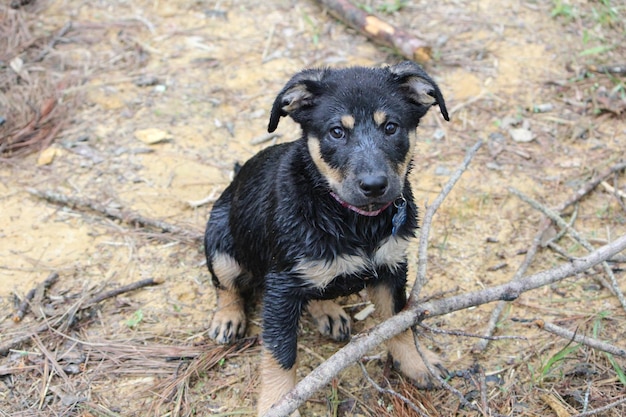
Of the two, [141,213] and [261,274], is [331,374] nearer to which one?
[261,274]

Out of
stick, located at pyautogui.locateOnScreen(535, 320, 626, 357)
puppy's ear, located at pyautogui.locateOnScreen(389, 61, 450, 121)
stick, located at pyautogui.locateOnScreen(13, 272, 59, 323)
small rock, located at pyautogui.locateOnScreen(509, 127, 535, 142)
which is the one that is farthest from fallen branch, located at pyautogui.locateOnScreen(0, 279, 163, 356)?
small rock, located at pyautogui.locateOnScreen(509, 127, 535, 142)

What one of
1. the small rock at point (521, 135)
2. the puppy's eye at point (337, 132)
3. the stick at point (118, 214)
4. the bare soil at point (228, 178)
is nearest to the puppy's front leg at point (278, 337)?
the bare soil at point (228, 178)

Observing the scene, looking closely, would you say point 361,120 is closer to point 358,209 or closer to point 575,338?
point 358,209

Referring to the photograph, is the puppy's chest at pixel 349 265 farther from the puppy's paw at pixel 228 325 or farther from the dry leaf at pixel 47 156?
the dry leaf at pixel 47 156

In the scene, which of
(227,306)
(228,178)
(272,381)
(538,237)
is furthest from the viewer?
(228,178)

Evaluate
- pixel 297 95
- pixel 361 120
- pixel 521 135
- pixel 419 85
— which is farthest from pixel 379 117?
pixel 521 135

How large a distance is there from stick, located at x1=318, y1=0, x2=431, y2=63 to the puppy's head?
3061 mm

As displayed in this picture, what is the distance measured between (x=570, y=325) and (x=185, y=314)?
8.70 feet

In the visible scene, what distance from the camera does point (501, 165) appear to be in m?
5.70

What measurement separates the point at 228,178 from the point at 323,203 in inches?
89.7

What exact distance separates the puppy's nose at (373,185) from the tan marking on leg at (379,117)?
0.40m

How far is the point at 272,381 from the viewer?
3.75 m

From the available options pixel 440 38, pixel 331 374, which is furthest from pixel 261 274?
pixel 440 38

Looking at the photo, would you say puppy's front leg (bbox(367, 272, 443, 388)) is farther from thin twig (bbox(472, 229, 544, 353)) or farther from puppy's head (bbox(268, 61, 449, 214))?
puppy's head (bbox(268, 61, 449, 214))
